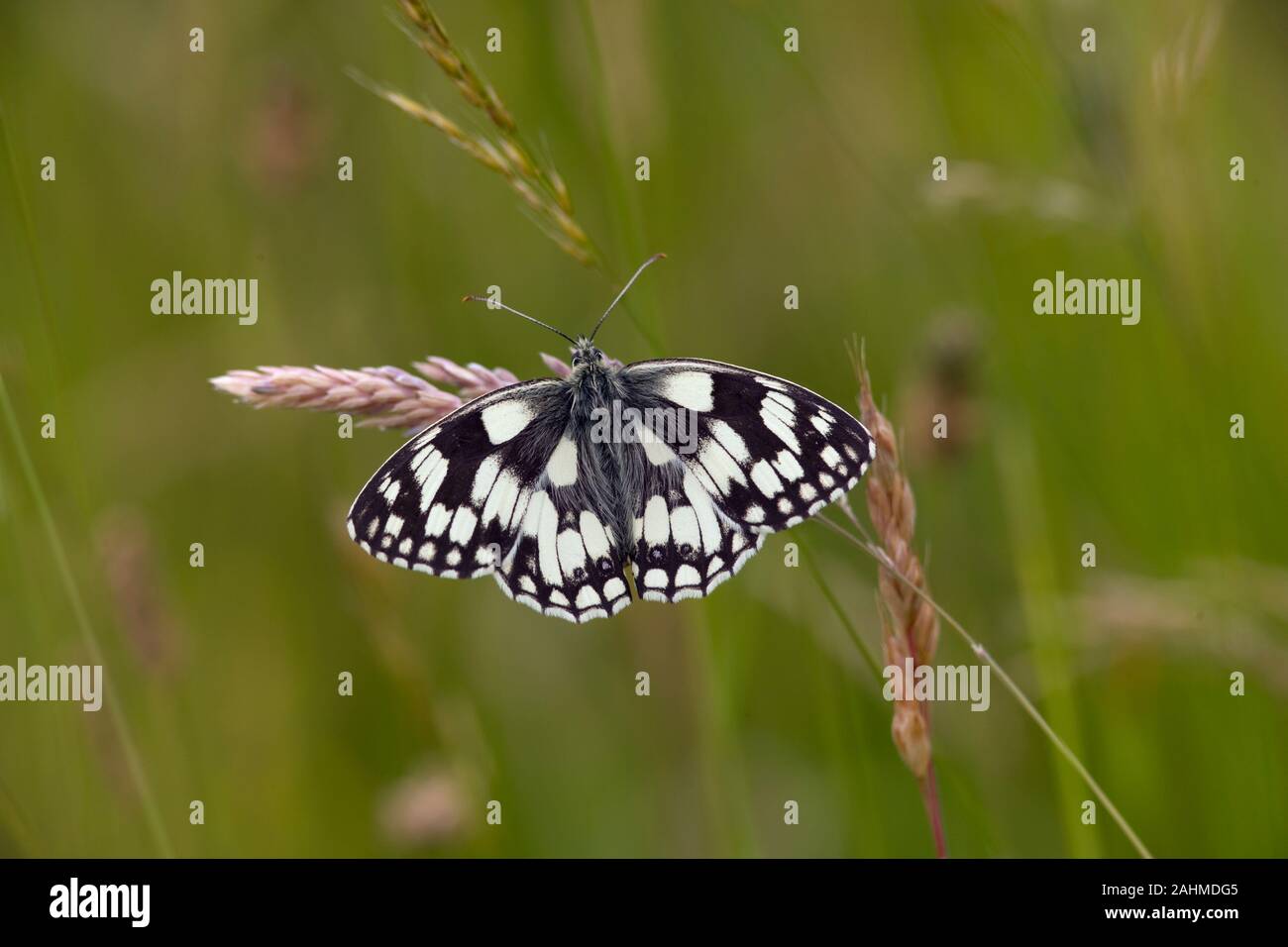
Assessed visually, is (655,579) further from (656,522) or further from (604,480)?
(604,480)

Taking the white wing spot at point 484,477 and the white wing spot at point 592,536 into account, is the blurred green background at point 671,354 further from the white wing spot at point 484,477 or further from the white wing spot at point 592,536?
the white wing spot at point 484,477

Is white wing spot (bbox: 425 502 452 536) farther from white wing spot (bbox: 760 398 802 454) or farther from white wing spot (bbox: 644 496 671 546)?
white wing spot (bbox: 760 398 802 454)

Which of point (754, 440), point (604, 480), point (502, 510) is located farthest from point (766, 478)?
point (502, 510)

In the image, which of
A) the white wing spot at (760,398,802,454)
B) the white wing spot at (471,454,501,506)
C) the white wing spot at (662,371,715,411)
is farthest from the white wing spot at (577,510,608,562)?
the white wing spot at (760,398,802,454)

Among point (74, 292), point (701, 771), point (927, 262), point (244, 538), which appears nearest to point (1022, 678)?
point (701, 771)

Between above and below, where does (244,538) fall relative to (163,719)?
above

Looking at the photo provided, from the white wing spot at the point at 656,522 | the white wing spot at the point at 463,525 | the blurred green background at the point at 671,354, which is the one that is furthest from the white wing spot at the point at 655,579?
the white wing spot at the point at 463,525

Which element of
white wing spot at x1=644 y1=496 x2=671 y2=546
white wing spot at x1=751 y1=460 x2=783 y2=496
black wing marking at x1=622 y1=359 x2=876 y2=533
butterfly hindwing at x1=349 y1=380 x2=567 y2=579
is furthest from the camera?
white wing spot at x1=644 y1=496 x2=671 y2=546
